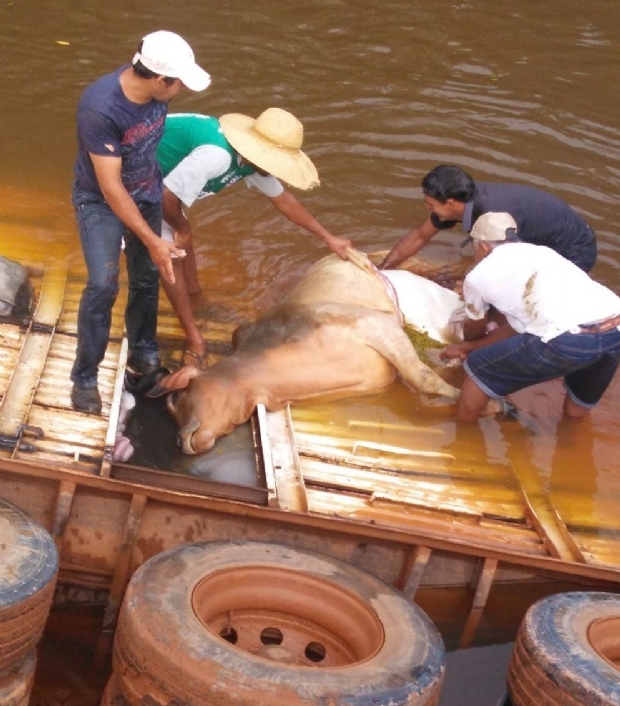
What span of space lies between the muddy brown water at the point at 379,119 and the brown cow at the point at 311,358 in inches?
10.5

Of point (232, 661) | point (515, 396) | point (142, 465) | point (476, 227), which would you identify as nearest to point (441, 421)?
point (515, 396)

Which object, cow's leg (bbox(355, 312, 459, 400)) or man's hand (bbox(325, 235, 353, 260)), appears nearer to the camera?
cow's leg (bbox(355, 312, 459, 400))

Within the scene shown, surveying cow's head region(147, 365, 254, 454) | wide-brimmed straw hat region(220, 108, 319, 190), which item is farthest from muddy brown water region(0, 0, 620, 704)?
wide-brimmed straw hat region(220, 108, 319, 190)

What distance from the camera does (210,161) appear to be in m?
7.46

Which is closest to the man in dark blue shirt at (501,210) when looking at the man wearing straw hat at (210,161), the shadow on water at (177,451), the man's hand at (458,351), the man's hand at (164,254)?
the man's hand at (458,351)

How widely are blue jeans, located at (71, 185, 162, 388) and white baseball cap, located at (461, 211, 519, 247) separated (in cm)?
247

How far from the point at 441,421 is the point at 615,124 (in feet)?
23.9

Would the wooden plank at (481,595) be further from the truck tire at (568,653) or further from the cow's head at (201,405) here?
the cow's head at (201,405)

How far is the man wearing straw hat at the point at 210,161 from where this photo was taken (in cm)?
745

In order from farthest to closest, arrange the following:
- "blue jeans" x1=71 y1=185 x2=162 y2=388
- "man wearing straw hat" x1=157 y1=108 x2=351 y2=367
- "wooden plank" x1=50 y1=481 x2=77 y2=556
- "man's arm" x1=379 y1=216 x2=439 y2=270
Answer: "man's arm" x1=379 y1=216 x2=439 y2=270, "man wearing straw hat" x1=157 y1=108 x2=351 y2=367, "blue jeans" x1=71 y1=185 x2=162 y2=388, "wooden plank" x1=50 y1=481 x2=77 y2=556

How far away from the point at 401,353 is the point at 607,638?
2996 mm

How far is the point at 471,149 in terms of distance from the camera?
12.3 meters

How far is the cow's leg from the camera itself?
25.7 feet

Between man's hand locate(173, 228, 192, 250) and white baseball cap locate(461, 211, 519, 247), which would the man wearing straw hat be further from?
white baseball cap locate(461, 211, 519, 247)
